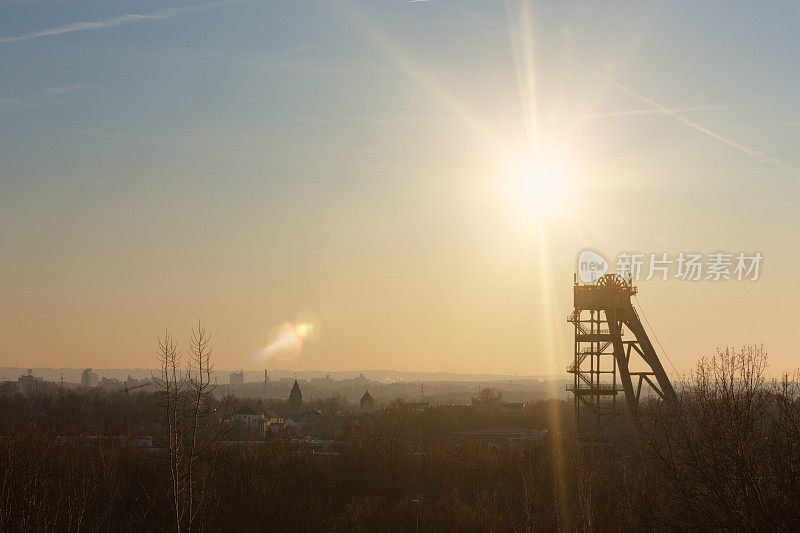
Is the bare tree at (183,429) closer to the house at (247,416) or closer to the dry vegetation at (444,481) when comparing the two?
the dry vegetation at (444,481)

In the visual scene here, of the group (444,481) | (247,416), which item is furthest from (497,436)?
(247,416)

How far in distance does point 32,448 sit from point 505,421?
52118 millimetres

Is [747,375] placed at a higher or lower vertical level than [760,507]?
higher

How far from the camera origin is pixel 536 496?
39094 mm

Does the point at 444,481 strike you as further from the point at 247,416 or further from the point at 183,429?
the point at 247,416

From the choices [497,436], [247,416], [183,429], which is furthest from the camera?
[247,416]

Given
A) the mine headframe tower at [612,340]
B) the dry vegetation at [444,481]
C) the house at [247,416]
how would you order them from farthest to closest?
the house at [247,416] < the mine headframe tower at [612,340] < the dry vegetation at [444,481]

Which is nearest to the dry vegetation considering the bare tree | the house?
the bare tree

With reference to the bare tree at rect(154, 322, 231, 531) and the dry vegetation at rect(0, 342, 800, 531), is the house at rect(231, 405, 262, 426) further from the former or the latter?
the bare tree at rect(154, 322, 231, 531)

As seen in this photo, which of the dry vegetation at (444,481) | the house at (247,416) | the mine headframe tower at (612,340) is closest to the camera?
the dry vegetation at (444,481)

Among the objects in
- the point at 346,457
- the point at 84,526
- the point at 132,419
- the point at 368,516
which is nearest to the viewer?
the point at 84,526

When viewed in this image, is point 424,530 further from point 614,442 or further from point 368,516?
point 614,442

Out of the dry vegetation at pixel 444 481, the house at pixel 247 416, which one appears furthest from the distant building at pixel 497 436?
the house at pixel 247 416

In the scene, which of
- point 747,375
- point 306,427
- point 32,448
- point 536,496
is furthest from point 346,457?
point 306,427
